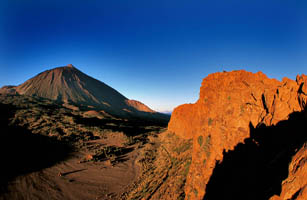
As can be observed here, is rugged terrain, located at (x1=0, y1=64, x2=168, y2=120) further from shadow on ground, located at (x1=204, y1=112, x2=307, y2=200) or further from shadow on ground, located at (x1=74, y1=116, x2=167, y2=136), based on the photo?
shadow on ground, located at (x1=204, y1=112, x2=307, y2=200)

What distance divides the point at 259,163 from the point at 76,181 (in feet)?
55.0

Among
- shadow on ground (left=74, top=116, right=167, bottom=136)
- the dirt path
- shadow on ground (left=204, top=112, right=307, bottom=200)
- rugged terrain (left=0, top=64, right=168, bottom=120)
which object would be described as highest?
rugged terrain (left=0, top=64, right=168, bottom=120)

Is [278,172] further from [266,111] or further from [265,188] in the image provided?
[266,111]

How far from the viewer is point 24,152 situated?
1981 centimetres

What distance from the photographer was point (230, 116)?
22.7 feet

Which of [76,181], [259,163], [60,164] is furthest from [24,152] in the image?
[259,163]

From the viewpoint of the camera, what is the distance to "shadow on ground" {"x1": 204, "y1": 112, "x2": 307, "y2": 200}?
12.3ft

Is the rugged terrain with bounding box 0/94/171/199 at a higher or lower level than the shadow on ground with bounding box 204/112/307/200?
lower

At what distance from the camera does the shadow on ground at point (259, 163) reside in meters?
3.74

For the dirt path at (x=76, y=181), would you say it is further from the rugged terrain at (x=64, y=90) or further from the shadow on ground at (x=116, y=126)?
the rugged terrain at (x=64, y=90)

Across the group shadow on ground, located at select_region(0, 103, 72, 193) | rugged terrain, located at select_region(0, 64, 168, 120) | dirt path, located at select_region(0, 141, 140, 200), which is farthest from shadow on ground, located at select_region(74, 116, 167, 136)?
rugged terrain, located at select_region(0, 64, 168, 120)

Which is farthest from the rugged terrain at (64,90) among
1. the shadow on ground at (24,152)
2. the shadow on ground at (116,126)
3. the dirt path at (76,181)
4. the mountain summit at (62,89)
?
the dirt path at (76,181)

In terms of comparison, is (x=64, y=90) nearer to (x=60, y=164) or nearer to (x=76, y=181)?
(x=60, y=164)

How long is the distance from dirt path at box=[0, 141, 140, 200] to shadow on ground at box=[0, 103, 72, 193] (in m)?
1.48
